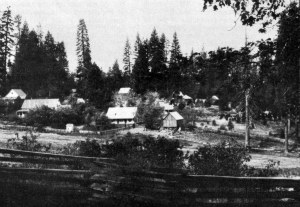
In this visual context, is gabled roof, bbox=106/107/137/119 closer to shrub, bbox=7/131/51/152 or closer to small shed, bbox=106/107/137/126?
small shed, bbox=106/107/137/126

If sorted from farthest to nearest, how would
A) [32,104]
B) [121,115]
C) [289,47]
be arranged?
[32,104] < [121,115] < [289,47]

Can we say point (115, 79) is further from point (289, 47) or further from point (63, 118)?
point (289, 47)

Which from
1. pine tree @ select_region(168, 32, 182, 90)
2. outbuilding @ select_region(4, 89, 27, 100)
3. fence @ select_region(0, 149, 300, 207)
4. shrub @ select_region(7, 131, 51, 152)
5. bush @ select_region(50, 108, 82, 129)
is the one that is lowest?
fence @ select_region(0, 149, 300, 207)

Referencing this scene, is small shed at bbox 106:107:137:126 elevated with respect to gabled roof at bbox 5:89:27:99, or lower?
lower

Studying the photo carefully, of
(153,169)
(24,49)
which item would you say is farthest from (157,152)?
(24,49)

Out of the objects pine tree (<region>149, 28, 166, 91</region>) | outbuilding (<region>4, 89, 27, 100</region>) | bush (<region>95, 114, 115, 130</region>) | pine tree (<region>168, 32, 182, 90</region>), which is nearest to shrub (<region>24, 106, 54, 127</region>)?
bush (<region>95, 114, 115, 130</region>)

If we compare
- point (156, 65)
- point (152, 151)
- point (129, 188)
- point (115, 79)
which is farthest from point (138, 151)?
point (115, 79)

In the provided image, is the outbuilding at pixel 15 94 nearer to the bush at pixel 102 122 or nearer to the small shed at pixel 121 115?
the small shed at pixel 121 115
